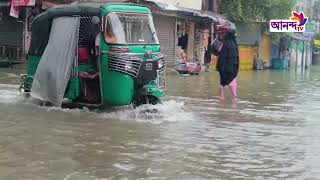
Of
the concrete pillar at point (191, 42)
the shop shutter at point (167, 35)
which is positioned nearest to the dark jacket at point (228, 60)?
the shop shutter at point (167, 35)

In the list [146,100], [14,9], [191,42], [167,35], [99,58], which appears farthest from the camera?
[191,42]

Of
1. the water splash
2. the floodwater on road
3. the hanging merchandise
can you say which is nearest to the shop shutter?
the hanging merchandise

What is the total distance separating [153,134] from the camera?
8.03 metres

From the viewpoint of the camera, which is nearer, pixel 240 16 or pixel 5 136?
pixel 5 136

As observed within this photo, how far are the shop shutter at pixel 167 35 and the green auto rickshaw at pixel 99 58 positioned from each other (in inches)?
640

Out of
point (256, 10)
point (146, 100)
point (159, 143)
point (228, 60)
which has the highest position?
point (256, 10)

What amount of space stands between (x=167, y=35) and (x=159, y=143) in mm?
20163

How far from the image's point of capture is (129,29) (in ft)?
31.7

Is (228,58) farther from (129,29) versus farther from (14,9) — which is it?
(14,9)

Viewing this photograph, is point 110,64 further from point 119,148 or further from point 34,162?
point 34,162

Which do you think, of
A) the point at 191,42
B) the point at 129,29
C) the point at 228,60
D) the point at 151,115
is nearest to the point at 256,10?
the point at 191,42

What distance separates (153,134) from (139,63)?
1822 mm

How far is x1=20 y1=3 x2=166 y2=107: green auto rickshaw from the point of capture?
9367mm

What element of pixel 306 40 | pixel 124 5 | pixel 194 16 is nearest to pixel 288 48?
pixel 306 40
